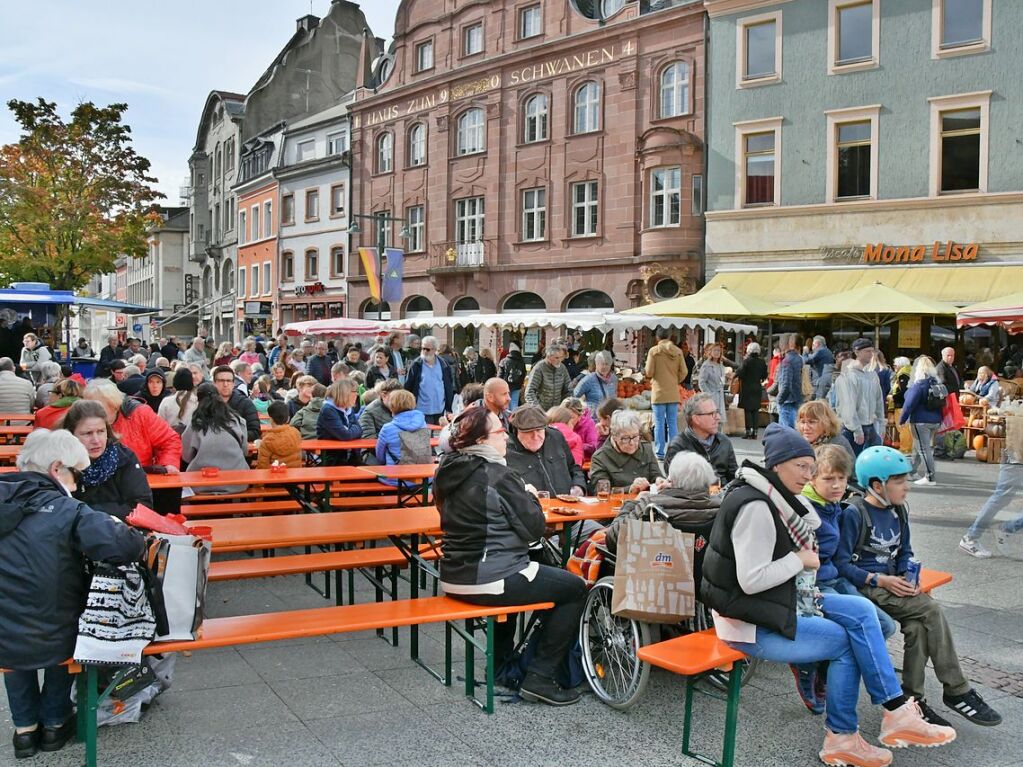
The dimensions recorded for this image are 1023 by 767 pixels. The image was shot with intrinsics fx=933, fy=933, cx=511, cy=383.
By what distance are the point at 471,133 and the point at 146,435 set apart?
28290 millimetres

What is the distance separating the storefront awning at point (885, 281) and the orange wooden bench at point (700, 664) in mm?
19448

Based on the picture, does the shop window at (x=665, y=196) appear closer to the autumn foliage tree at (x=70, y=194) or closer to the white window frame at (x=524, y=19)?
the white window frame at (x=524, y=19)

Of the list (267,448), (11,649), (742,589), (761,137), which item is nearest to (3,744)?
(11,649)

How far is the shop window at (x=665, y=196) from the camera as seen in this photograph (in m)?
27.6

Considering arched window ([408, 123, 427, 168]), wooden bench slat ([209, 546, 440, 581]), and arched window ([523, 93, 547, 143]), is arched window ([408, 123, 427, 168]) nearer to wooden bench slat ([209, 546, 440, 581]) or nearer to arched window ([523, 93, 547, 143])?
arched window ([523, 93, 547, 143])

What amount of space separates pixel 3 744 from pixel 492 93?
30921mm

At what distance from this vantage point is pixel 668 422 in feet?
50.4

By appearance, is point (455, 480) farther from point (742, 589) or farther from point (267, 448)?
point (267, 448)

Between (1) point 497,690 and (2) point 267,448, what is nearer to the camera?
(1) point 497,690

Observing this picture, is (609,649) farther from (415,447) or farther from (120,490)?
(415,447)

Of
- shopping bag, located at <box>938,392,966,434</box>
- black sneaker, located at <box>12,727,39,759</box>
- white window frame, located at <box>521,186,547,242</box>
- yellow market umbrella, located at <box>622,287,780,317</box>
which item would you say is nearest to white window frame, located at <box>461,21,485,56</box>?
white window frame, located at <box>521,186,547,242</box>

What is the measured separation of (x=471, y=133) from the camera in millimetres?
33906

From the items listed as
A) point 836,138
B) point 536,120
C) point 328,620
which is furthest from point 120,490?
point 536,120

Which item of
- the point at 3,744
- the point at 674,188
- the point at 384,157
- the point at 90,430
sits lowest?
the point at 3,744
